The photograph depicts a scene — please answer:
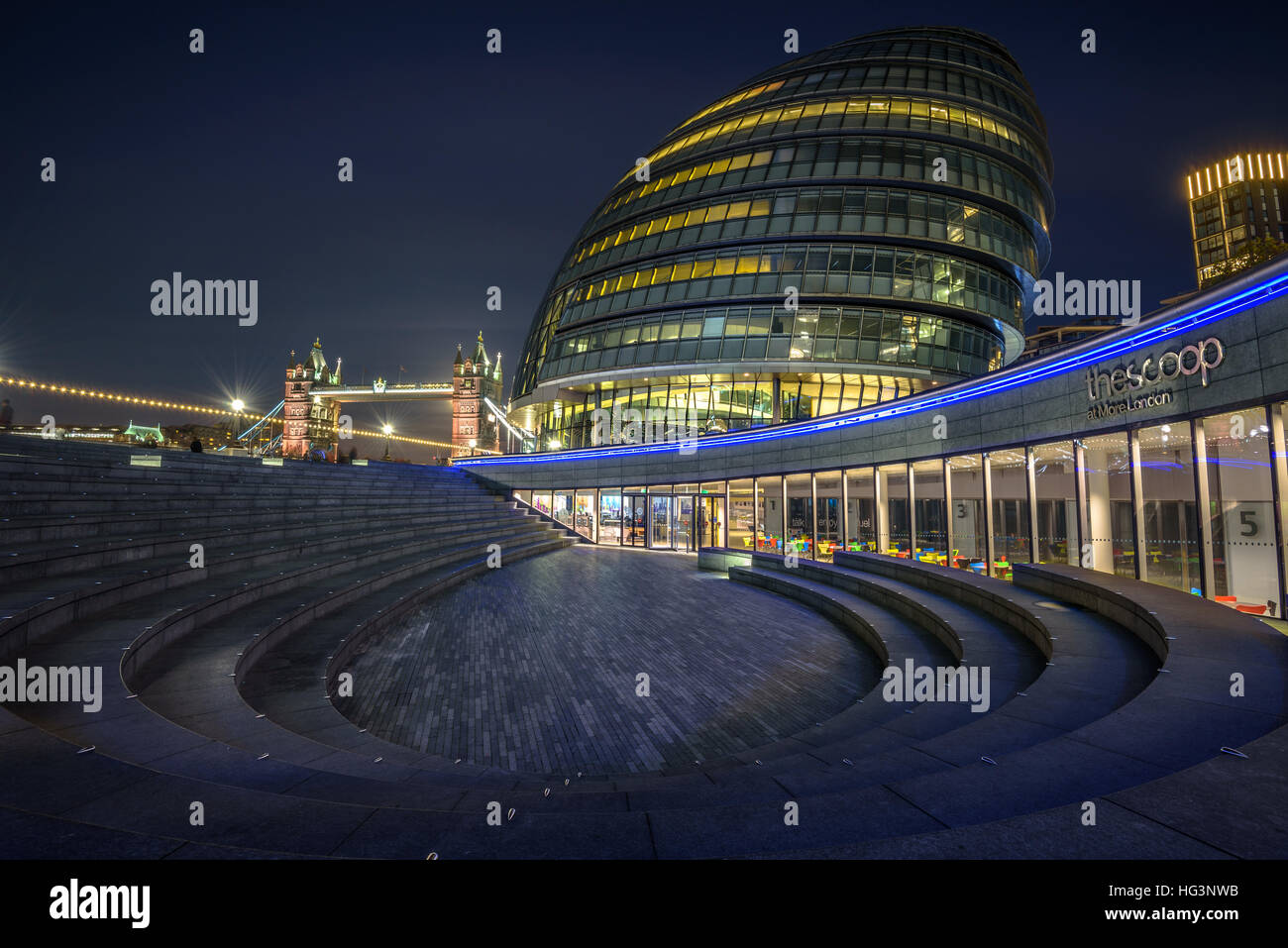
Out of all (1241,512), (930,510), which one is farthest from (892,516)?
(1241,512)

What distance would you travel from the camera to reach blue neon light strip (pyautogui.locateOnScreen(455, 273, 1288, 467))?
1038 centimetres

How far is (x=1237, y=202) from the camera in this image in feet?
481

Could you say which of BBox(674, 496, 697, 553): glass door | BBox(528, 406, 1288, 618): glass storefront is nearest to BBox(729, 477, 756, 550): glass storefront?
BBox(528, 406, 1288, 618): glass storefront

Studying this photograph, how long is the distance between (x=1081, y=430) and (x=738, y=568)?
506 inches

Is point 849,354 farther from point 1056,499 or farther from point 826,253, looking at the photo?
point 1056,499

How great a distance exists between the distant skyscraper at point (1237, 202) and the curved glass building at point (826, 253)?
147866 mm

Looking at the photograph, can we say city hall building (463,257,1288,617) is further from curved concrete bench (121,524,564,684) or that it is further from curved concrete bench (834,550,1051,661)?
curved concrete bench (121,524,564,684)

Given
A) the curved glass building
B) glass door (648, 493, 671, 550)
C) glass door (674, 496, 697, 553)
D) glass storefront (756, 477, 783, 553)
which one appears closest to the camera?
glass storefront (756, 477, 783, 553)

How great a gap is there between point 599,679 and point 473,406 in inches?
4697

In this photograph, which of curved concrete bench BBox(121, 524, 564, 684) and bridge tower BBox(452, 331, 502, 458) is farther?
bridge tower BBox(452, 331, 502, 458)

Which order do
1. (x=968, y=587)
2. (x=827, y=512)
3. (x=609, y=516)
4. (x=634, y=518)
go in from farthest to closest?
(x=609, y=516) → (x=634, y=518) → (x=827, y=512) → (x=968, y=587)

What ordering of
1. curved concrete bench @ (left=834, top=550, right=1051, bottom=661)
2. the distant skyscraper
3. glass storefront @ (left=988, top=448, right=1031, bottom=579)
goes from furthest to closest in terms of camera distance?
the distant skyscraper, glass storefront @ (left=988, top=448, right=1031, bottom=579), curved concrete bench @ (left=834, top=550, right=1051, bottom=661)

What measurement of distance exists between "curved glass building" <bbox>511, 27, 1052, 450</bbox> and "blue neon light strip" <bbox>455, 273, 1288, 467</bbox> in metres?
9.12
